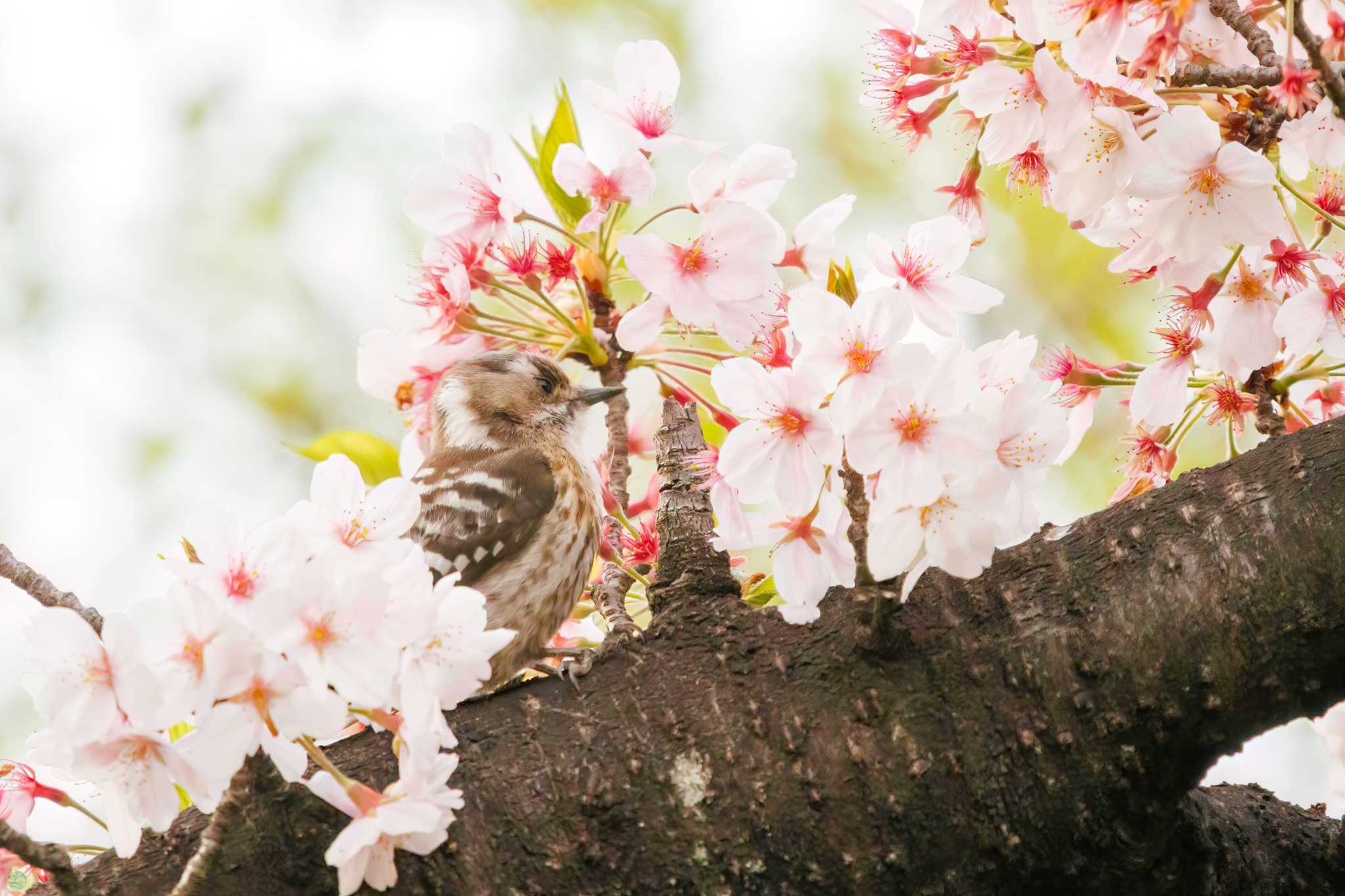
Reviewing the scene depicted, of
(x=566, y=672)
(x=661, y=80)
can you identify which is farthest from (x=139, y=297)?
(x=566, y=672)

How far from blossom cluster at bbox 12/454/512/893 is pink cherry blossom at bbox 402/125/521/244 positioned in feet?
3.31

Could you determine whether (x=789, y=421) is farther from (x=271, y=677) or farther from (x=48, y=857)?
(x=48, y=857)

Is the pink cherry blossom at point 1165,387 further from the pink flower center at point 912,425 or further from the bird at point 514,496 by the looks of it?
the bird at point 514,496

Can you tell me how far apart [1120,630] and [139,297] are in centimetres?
611

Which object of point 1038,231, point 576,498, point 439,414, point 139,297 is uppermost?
point 139,297

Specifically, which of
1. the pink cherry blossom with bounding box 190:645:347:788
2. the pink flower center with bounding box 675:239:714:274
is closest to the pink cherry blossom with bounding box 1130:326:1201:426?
the pink flower center with bounding box 675:239:714:274

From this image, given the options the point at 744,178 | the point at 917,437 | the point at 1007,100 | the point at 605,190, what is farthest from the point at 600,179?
the point at 917,437

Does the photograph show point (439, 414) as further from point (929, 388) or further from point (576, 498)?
point (929, 388)

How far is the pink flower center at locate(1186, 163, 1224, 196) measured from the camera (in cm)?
174

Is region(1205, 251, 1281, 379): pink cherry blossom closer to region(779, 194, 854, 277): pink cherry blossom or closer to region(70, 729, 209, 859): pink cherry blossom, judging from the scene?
region(779, 194, 854, 277): pink cherry blossom

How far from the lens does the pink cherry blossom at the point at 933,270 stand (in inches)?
75.8

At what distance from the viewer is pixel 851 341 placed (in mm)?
1601

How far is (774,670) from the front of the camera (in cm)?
177

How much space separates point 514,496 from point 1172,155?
1.78 m
